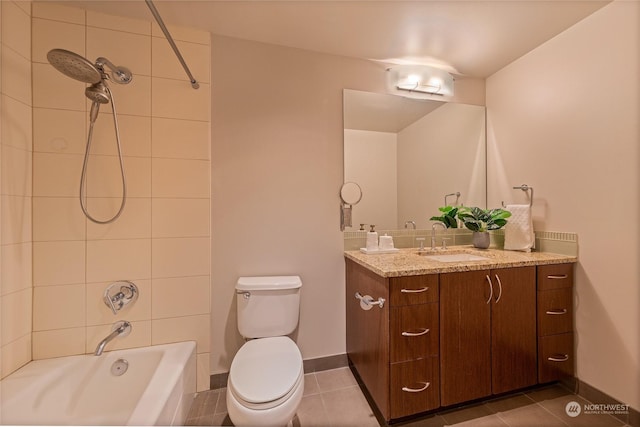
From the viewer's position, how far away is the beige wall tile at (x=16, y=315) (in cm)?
120

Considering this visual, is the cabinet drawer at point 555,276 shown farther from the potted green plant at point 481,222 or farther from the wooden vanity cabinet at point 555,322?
the potted green plant at point 481,222

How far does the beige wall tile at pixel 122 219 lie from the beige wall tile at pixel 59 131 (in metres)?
0.32

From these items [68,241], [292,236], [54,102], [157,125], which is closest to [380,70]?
[292,236]

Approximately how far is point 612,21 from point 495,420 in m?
2.33

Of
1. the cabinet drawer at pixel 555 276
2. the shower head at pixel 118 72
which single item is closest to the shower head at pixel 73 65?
the shower head at pixel 118 72

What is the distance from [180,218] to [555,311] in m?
2.44

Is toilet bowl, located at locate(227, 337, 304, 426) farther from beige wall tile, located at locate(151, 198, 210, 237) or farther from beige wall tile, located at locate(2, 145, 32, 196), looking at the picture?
beige wall tile, located at locate(2, 145, 32, 196)

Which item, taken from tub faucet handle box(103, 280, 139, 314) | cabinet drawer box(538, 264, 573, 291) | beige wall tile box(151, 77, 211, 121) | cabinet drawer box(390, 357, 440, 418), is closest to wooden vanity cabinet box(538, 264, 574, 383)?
cabinet drawer box(538, 264, 573, 291)

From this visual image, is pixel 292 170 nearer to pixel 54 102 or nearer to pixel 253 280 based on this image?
pixel 253 280

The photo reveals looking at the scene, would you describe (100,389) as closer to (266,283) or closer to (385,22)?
(266,283)

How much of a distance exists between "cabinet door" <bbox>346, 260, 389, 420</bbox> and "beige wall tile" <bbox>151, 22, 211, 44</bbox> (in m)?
1.79

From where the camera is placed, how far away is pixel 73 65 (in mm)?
1095

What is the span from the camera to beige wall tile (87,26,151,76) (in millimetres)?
1427

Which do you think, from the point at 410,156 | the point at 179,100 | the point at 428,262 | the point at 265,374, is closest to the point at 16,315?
the point at 265,374
